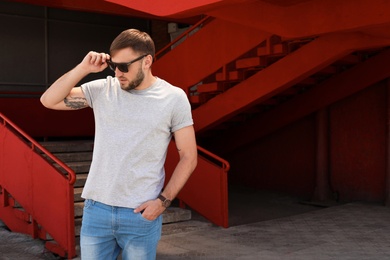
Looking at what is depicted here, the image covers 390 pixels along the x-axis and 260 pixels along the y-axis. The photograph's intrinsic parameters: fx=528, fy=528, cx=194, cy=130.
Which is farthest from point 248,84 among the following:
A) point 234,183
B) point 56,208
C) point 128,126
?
point 128,126

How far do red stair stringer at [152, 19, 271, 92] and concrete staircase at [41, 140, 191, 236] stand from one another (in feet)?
6.78

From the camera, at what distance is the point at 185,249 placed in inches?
263

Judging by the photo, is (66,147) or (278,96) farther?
(278,96)

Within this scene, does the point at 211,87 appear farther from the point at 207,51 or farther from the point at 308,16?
the point at 308,16

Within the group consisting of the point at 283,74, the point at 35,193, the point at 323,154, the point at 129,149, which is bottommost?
the point at 35,193

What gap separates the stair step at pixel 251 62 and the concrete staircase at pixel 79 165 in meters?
2.46

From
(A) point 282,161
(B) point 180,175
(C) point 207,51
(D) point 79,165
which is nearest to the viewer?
(B) point 180,175

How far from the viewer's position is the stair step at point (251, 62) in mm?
8195

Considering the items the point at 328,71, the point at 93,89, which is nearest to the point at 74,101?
the point at 93,89

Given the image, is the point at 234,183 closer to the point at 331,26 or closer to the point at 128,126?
the point at 331,26

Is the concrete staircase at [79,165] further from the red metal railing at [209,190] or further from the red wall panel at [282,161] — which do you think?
the red wall panel at [282,161]

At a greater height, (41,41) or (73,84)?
(41,41)

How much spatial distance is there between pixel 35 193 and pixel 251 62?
379cm

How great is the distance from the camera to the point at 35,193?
671 cm
